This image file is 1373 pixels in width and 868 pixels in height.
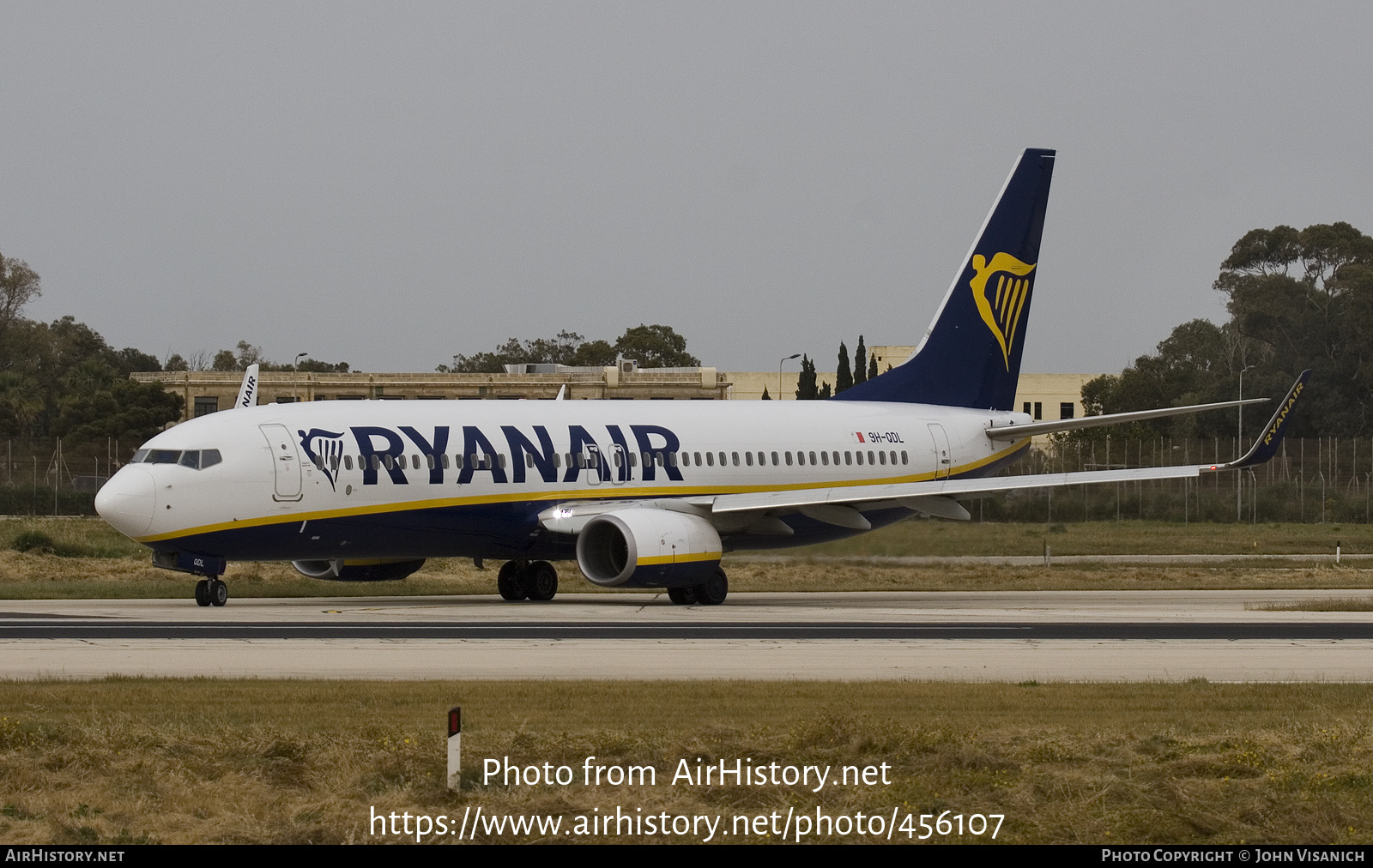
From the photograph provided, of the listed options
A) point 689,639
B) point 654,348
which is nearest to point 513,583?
point 689,639

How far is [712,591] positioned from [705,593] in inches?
5.6

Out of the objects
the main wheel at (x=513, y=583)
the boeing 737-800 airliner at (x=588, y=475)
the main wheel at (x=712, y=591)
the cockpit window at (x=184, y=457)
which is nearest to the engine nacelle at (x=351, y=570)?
the boeing 737-800 airliner at (x=588, y=475)

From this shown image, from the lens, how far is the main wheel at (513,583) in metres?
36.7

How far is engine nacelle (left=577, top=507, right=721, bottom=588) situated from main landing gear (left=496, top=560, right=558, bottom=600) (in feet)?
7.48

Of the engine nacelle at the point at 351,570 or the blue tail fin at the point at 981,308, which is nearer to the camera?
the engine nacelle at the point at 351,570

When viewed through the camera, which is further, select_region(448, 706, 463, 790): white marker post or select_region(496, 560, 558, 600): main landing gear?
select_region(496, 560, 558, 600): main landing gear

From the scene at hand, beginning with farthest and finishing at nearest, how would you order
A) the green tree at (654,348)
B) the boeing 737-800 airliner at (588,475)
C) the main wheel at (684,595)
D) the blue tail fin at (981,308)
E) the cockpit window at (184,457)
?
the green tree at (654,348)
the blue tail fin at (981,308)
the main wheel at (684,595)
the boeing 737-800 airliner at (588,475)
the cockpit window at (184,457)

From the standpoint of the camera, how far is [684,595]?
35281 millimetres

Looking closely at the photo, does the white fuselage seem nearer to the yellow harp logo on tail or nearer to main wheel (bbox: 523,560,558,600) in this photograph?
main wheel (bbox: 523,560,558,600)

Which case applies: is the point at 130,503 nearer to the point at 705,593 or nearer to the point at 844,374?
the point at 705,593

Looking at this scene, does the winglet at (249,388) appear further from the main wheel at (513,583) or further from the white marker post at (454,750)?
the white marker post at (454,750)

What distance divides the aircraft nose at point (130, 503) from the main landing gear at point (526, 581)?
8183 mm

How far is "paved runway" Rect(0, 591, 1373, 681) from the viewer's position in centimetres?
2180

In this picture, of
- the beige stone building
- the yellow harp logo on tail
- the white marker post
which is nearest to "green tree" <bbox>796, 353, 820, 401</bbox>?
the beige stone building
